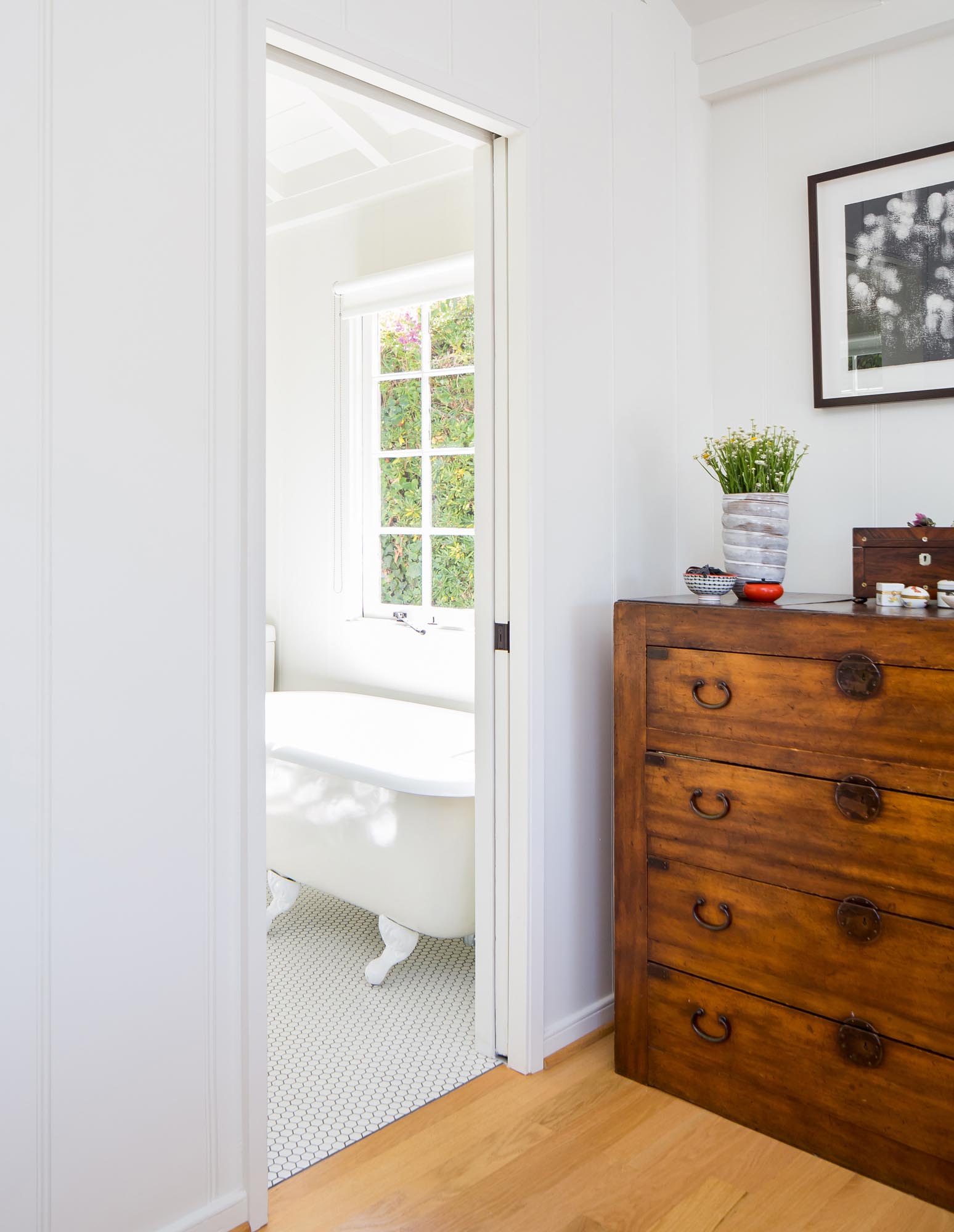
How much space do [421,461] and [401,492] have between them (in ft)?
0.49

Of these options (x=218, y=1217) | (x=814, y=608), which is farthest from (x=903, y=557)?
(x=218, y=1217)

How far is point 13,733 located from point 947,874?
1.51 metres

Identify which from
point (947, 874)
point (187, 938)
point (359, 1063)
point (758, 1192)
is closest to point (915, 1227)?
point (758, 1192)

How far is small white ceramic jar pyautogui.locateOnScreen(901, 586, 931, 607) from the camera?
1.86 m

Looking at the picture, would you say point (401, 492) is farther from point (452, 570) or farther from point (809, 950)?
point (809, 950)

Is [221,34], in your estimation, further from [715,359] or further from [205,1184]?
[205,1184]

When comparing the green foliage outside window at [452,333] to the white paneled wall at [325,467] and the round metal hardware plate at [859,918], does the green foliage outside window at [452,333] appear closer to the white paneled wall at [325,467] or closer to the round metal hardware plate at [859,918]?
the white paneled wall at [325,467]

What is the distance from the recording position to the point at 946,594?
1796 millimetres

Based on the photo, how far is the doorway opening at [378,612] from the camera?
217cm

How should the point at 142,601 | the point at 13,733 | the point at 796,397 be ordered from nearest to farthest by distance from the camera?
1. the point at 13,733
2. the point at 142,601
3. the point at 796,397

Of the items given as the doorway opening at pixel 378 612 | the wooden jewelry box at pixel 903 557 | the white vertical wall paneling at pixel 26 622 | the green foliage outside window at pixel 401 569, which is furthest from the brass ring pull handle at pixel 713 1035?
the green foliage outside window at pixel 401 569

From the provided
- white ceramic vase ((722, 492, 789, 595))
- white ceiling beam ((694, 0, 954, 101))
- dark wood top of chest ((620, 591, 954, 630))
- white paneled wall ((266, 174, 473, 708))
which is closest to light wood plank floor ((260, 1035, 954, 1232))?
dark wood top of chest ((620, 591, 954, 630))

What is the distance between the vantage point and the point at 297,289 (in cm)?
399

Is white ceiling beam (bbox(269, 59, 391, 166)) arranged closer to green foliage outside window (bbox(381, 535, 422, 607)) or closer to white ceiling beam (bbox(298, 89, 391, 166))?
white ceiling beam (bbox(298, 89, 391, 166))
